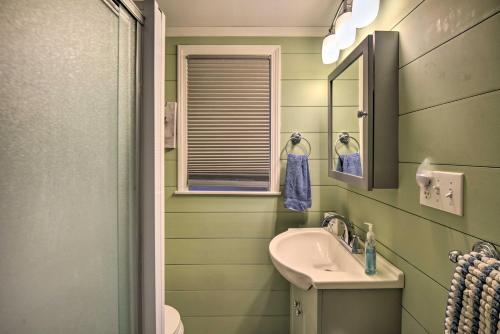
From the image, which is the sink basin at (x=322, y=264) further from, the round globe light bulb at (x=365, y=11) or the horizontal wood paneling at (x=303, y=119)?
the round globe light bulb at (x=365, y=11)

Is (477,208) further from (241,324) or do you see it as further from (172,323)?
(241,324)

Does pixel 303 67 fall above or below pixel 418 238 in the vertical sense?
above

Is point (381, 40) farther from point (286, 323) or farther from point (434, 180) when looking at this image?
point (286, 323)

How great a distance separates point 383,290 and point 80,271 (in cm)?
103

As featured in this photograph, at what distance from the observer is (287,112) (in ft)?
6.68

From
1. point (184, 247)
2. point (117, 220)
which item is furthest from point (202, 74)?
point (117, 220)

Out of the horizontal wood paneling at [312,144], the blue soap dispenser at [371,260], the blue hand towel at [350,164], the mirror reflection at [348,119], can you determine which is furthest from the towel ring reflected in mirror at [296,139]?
the blue soap dispenser at [371,260]

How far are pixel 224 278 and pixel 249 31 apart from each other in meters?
1.68

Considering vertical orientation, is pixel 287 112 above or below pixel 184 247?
above

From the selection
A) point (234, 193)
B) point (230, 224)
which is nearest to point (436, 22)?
point (234, 193)

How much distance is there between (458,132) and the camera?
0.82m

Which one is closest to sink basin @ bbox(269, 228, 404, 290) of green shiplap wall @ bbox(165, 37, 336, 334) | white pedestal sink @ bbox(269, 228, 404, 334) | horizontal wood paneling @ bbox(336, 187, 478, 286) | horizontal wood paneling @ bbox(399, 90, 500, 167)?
white pedestal sink @ bbox(269, 228, 404, 334)

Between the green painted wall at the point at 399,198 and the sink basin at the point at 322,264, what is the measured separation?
87 mm

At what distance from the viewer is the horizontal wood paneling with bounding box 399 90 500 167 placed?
0.70 metres
